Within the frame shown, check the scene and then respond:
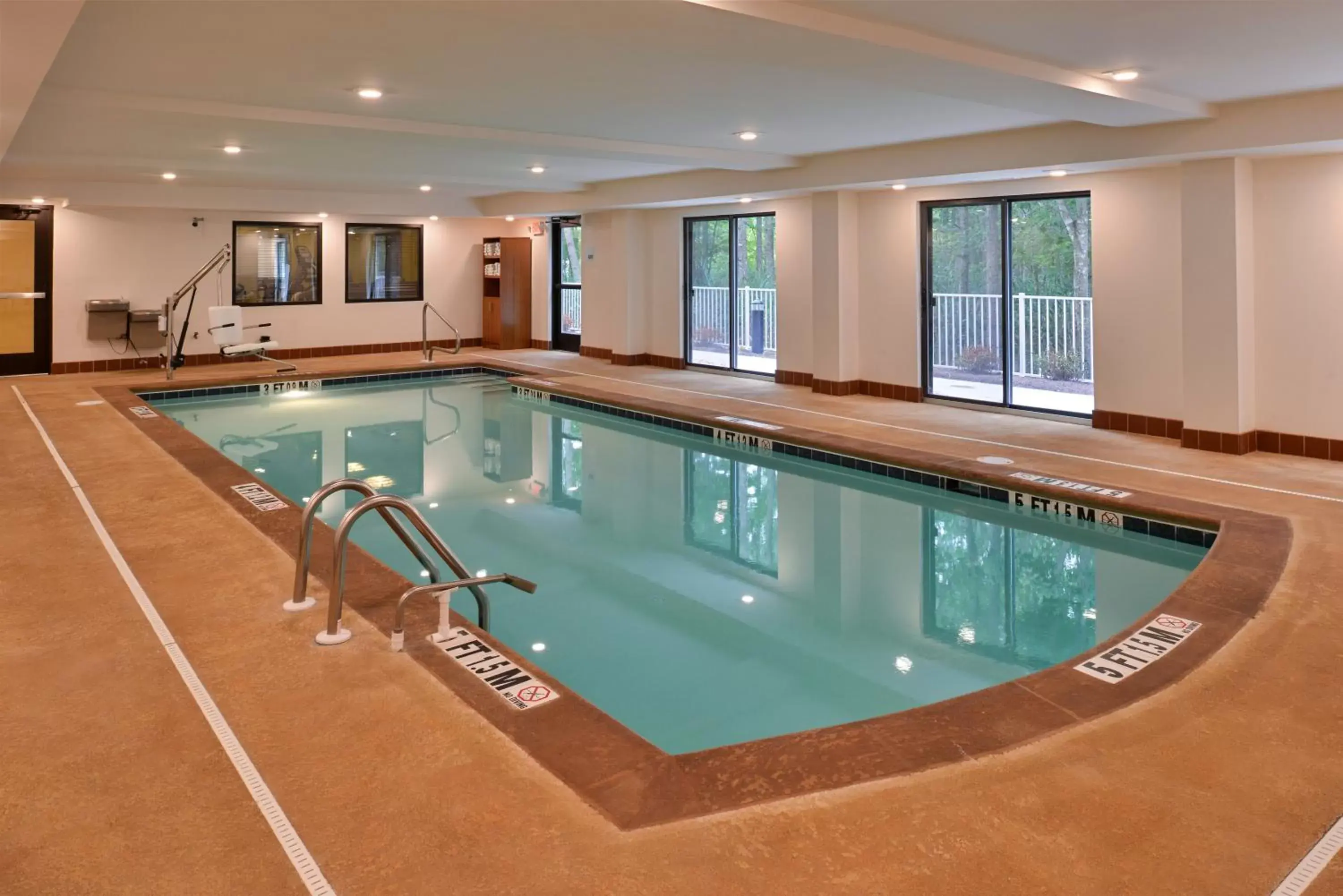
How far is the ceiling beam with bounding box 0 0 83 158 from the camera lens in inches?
133

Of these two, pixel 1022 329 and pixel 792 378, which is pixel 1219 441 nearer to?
pixel 1022 329

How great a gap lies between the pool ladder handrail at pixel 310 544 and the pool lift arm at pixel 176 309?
8.44 meters

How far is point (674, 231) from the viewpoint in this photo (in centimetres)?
1230

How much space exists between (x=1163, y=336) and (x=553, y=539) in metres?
4.90

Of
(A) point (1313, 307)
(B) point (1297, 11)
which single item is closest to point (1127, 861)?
(B) point (1297, 11)

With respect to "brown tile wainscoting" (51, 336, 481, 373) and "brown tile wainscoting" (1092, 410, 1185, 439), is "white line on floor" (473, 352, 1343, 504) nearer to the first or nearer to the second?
"brown tile wainscoting" (1092, 410, 1185, 439)

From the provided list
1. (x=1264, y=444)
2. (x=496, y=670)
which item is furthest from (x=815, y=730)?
(x=1264, y=444)

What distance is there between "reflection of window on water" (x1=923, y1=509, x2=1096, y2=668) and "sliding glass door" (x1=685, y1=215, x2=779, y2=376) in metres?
5.84

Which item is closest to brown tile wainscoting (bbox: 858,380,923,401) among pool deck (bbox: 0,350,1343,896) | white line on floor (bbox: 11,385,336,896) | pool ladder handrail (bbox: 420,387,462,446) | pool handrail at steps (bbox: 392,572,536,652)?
pool ladder handrail (bbox: 420,387,462,446)

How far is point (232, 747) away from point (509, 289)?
498 inches

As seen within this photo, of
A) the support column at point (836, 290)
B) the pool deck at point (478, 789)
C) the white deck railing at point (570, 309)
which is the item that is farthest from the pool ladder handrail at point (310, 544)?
the white deck railing at point (570, 309)

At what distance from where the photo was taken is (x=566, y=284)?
14.7 metres

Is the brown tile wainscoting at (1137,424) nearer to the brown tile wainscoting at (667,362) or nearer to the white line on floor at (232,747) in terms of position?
the brown tile wainscoting at (667,362)

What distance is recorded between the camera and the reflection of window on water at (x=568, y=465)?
6594mm
